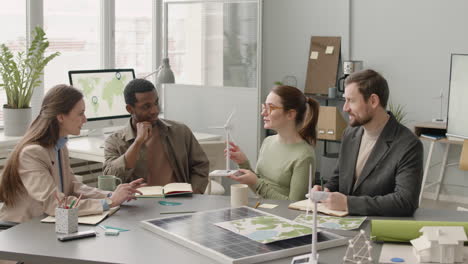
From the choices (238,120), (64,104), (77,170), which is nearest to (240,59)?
(238,120)

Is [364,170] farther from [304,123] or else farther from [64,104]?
[64,104]

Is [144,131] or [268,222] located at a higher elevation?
[144,131]

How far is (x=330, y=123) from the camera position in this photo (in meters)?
6.46

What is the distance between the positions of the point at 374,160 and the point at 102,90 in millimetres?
2865

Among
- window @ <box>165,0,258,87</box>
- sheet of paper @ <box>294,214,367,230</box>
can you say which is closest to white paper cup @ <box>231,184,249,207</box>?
sheet of paper @ <box>294,214,367,230</box>

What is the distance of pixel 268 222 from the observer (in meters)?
2.55

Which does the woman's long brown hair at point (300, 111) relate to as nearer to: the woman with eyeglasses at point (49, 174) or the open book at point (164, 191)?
the open book at point (164, 191)

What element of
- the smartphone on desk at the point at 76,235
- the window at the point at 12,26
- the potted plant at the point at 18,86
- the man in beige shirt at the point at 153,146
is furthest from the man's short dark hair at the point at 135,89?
the window at the point at 12,26

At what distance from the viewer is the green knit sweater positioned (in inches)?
125

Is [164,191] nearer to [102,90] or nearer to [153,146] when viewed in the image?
[153,146]

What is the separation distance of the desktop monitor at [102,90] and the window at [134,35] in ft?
3.92

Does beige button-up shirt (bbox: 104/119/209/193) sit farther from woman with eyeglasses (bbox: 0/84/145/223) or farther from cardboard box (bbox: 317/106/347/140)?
cardboard box (bbox: 317/106/347/140)

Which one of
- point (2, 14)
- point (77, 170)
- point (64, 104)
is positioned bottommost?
point (77, 170)

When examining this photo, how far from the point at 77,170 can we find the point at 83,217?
2.65 meters
